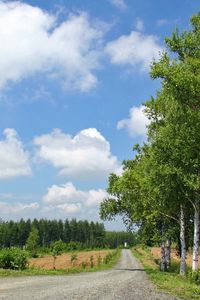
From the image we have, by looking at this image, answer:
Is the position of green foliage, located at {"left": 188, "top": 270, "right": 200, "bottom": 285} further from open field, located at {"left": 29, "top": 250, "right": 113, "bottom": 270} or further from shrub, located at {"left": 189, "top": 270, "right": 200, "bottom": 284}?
open field, located at {"left": 29, "top": 250, "right": 113, "bottom": 270}

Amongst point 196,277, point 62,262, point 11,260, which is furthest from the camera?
point 62,262

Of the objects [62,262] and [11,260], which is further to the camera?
[62,262]

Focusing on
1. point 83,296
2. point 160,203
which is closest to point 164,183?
point 160,203

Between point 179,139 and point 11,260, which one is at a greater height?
point 179,139

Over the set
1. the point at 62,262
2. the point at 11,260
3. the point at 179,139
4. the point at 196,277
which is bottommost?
→ the point at 62,262

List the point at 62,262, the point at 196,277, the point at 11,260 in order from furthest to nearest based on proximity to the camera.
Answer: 1. the point at 62,262
2. the point at 11,260
3. the point at 196,277

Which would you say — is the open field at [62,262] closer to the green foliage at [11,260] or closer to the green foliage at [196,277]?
the green foliage at [11,260]

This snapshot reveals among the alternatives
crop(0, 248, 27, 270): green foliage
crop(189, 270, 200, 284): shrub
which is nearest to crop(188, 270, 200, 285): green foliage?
crop(189, 270, 200, 284): shrub

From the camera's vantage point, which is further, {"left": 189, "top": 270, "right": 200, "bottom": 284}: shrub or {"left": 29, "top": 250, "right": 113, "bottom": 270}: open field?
{"left": 29, "top": 250, "right": 113, "bottom": 270}: open field

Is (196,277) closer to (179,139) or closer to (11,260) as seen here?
(179,139)

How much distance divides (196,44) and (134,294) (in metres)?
16.9

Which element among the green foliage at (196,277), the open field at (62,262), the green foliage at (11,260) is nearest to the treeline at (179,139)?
the green foliage at (196,277)

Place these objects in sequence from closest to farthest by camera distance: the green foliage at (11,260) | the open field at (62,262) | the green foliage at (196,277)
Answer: the green foliage at (196,277)
the green foliage at (11,260)
the open field at (62,262)

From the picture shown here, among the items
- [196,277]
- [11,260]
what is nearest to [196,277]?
[196,277]
